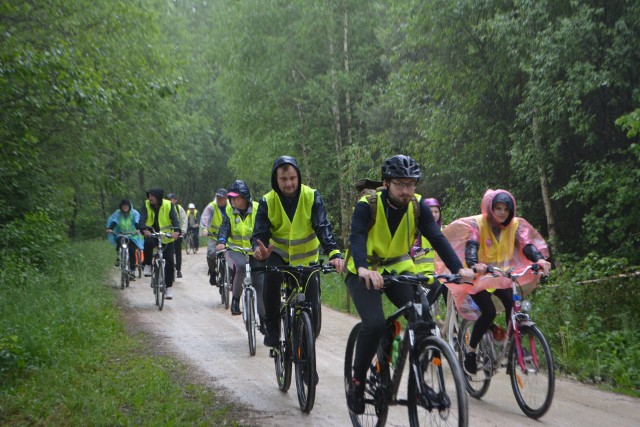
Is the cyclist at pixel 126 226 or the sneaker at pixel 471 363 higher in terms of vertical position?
the cyclist at pixel 126 226

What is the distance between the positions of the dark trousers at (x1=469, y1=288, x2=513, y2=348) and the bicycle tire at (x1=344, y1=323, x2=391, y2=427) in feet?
5.53

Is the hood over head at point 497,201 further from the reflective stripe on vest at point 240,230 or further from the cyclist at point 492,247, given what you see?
the reflective stripe on vest at point 240,230

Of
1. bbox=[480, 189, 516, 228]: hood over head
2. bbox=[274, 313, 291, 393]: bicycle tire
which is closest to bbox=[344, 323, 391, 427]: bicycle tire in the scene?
bbox=[274, 313, 291, 393]: bicycle tire

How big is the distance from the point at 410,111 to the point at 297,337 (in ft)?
46.2

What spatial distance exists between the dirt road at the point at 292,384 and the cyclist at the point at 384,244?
1.00 m

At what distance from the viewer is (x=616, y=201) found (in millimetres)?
12688

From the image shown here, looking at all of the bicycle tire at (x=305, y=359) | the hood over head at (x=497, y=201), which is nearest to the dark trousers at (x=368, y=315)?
the bicycle tire at (x=305, y=359)

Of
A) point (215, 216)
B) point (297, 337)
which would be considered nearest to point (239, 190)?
point (215, 216)

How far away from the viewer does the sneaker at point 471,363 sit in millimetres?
6508

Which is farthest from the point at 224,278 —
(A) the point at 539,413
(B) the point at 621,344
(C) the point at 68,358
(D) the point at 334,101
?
(D) the point at 334,101

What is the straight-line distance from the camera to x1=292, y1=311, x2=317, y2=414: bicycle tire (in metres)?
5.76

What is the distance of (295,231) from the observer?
675 cm

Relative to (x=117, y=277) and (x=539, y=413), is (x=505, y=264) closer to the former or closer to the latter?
(x=539, y=413)

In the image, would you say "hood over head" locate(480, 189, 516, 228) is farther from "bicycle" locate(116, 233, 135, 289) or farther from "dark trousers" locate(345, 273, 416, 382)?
"bicycle" locate(116, 233, 135, 289)
